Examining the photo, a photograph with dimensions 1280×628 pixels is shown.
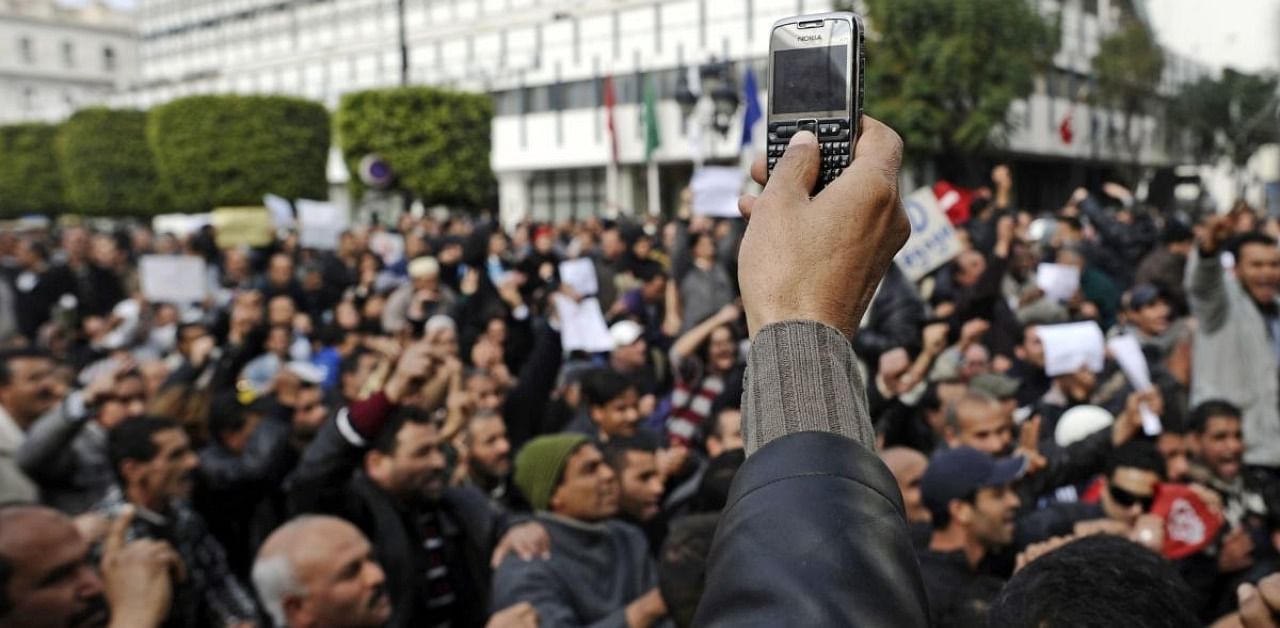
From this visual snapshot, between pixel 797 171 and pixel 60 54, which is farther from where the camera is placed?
pixel 60 54

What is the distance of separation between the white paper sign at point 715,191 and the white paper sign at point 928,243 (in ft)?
7.80

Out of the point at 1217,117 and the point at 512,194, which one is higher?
the point at 1217,117

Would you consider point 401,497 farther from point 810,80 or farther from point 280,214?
point 280,214

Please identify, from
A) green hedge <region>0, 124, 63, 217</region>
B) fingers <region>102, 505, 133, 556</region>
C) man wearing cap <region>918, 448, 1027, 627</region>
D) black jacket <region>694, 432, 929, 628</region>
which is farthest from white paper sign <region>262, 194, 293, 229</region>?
green hedge <region>0, 124, 63, 217</region>

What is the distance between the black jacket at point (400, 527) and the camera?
3.35m

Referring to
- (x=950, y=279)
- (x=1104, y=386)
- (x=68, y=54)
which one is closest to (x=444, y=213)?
(x=950, y=279)

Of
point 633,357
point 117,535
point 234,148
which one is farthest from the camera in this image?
point 234,148

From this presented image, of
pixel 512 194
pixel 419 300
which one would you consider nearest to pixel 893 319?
pixel 419 300

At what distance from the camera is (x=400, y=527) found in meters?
3.40

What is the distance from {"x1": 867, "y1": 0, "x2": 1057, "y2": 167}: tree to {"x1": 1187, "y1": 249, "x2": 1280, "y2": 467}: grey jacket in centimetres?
2089

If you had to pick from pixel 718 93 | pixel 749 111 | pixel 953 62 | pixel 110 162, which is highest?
pixel 953 62

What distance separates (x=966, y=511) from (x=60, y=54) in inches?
3749

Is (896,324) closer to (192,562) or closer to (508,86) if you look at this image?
(192,562)

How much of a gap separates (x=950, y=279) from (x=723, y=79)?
734 centimetres
